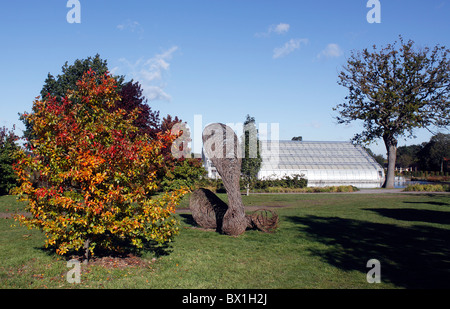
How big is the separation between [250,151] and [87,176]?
19.4m

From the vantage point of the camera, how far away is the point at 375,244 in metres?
9.75

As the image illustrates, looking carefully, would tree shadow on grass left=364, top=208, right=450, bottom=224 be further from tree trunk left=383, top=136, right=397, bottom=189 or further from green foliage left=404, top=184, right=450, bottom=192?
tree trunk left=383, top=136, right=397, bottom=189

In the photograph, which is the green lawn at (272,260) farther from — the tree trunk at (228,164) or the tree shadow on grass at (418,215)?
the tree shadow on grass at (418,215)

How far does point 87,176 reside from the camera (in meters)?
6.67

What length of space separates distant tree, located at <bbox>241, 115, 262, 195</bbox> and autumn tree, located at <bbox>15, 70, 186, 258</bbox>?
699 inches

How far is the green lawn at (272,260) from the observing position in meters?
6.63

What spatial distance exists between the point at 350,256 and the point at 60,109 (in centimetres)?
686

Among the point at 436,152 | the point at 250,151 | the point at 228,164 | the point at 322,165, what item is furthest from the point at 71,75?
the point at 436,152

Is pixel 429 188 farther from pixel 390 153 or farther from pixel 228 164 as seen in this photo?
pixel 228 164

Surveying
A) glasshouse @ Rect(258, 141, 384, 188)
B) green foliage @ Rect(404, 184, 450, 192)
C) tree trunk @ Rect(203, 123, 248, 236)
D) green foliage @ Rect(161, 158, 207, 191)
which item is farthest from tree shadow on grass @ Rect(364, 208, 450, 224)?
glasshouse @ Rect(258, 141, 384, 188)

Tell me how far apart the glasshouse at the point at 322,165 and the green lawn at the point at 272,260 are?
24044 mm

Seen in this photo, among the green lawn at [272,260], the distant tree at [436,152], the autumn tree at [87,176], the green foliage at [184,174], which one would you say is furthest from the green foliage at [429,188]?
the distant tree at [436,152]
